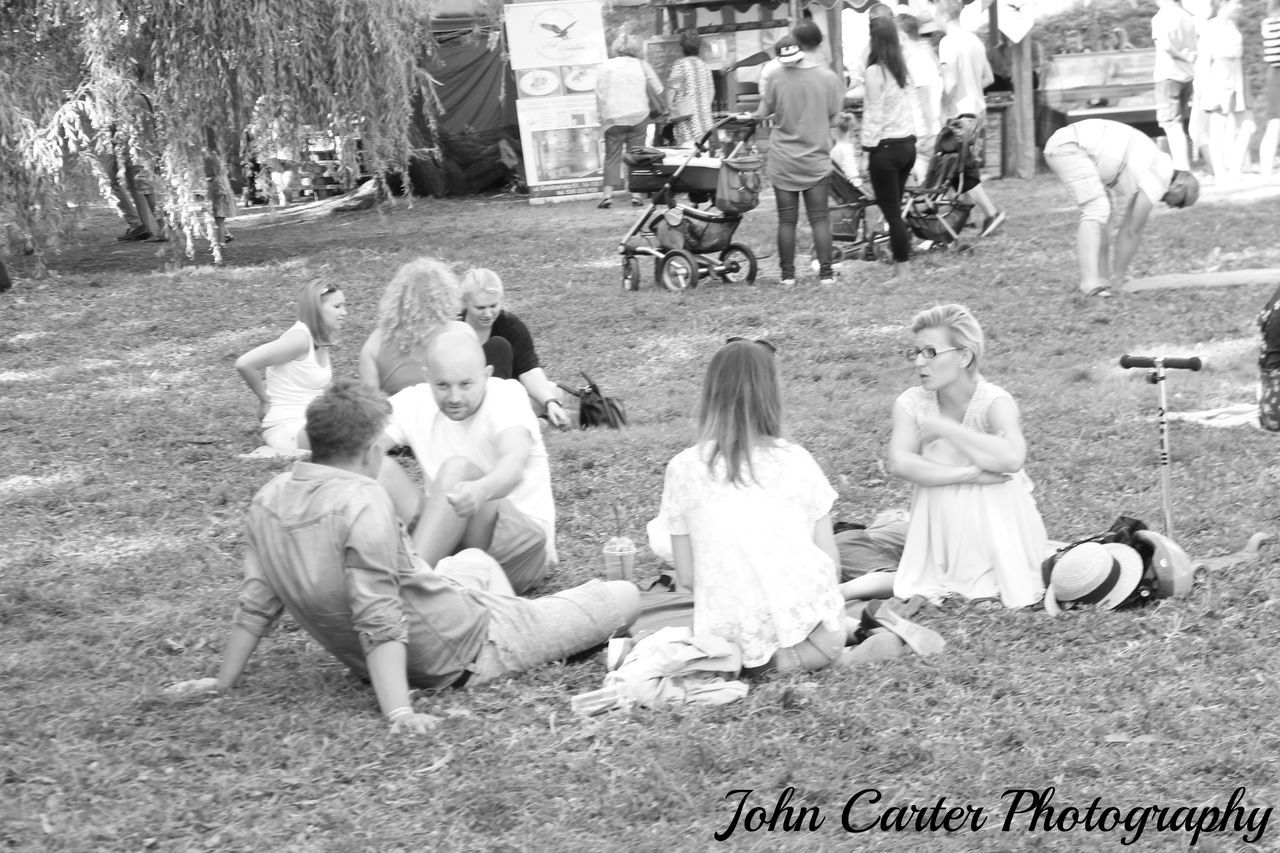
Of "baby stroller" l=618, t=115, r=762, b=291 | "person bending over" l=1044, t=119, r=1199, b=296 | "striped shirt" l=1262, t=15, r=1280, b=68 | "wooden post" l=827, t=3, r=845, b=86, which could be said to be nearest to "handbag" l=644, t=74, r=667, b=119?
"wooden post" l=827, t=3, r=845, b=86

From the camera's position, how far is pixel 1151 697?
4141 millimetres

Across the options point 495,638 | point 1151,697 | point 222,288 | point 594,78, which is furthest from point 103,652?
point 594,78

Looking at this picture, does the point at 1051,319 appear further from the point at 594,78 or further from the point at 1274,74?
the point at 594,78

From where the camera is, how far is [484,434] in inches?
211

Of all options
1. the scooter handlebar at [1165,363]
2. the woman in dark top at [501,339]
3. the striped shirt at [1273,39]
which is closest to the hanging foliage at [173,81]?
the woman in dark top at [501,339]

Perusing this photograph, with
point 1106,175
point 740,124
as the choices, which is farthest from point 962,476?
point 740,124

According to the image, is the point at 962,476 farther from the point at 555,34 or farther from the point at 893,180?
the point at 555,34

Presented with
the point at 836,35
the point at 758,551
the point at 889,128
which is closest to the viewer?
the point at 758,551

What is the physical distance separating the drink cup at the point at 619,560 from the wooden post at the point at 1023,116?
12585 mm

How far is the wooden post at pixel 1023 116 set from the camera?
1689 centimetres

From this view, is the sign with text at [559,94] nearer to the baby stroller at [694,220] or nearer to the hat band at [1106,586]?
the baby stroller at [694,220]

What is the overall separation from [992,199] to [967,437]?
10810 millimetres

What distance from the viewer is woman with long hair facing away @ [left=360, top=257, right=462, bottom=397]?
21.5 feet

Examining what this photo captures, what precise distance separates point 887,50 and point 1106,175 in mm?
2128
